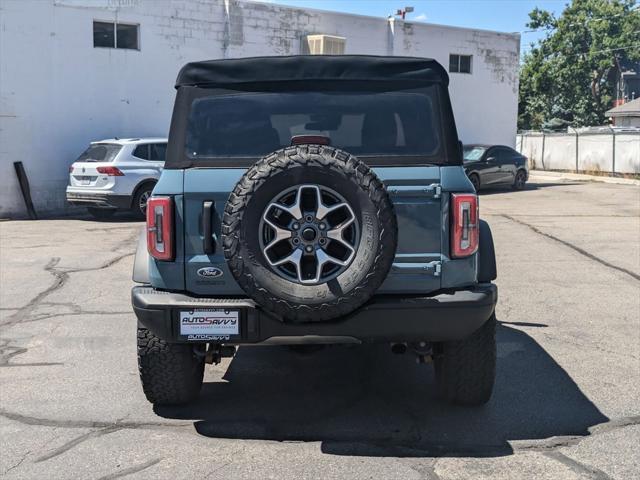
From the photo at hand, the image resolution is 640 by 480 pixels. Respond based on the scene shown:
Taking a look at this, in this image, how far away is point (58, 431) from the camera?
4406 mm

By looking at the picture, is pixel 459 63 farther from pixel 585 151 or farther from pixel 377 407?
pixel 377 407

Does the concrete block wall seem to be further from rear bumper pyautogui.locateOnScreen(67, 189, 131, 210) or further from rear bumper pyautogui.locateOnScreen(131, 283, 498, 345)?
rear bumper pyautogui.locateOnScreen(131, 283, 498, 345)

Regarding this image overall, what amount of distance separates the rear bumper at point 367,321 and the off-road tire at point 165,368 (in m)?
0.38

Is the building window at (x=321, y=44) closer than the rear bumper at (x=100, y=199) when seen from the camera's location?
No

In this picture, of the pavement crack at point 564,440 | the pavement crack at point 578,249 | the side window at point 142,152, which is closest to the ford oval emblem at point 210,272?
the pavement crack at point 564,440

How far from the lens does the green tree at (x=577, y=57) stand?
180ft

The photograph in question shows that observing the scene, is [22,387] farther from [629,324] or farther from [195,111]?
[629,324]

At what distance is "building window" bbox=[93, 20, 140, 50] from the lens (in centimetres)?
1800

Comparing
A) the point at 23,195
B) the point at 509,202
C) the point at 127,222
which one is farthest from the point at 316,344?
the point at 509,202

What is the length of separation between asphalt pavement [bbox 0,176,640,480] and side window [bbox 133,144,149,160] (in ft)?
23.5

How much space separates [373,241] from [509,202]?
16878mm

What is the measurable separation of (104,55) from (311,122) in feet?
48.7

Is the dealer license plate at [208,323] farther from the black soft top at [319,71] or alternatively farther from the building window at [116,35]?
the building window at [116,35]

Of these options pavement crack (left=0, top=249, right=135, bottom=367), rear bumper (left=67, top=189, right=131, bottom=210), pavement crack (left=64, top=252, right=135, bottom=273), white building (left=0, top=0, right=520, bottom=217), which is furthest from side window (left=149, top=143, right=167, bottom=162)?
pavement crack (left=64, top=252, right=135, bottom=273)
